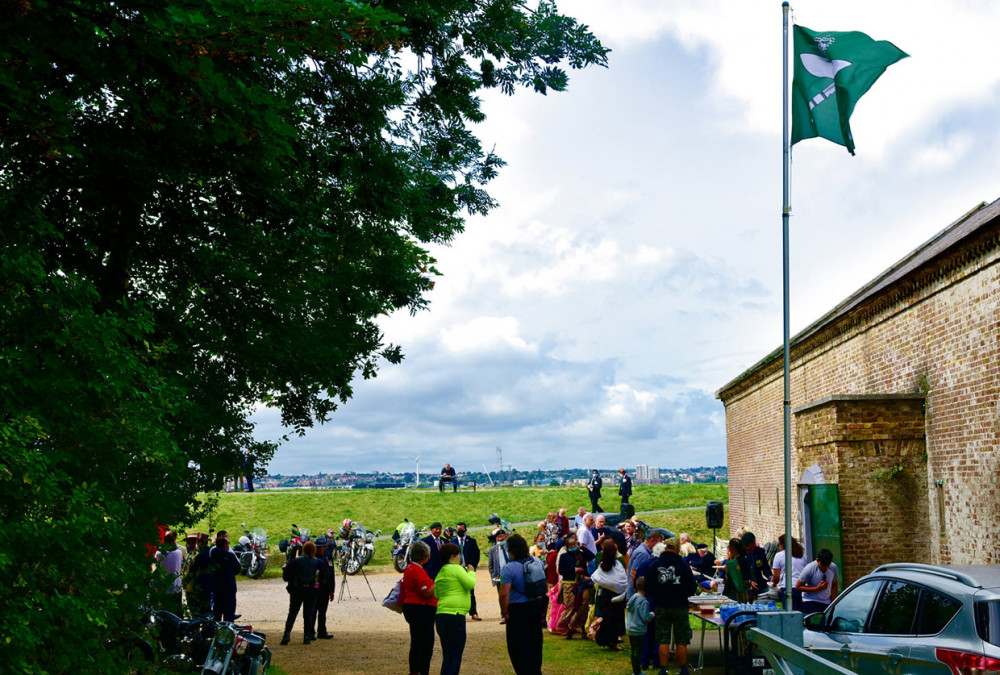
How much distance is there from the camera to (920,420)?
573 inches

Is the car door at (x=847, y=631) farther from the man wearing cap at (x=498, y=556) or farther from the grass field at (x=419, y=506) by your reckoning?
the grass field at (x=419, y=506)

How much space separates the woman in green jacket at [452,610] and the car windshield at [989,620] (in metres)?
5.67

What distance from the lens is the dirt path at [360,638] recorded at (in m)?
13.5

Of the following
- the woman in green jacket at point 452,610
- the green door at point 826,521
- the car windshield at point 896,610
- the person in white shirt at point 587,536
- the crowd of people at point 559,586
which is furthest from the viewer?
the person in white shirt at point 587,536

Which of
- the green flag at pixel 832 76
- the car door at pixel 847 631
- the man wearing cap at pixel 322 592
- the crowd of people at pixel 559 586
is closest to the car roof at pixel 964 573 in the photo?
the car door at pixel 847 631

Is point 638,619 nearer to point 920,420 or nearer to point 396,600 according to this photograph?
point 396,600

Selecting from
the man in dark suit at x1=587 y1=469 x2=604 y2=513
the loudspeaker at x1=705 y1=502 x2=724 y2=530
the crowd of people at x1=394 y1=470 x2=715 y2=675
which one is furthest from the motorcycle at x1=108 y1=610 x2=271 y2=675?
the man in dark suit at x1=587 y1=469 x2=604 y2=513

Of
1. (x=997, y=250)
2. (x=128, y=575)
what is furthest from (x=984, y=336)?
(x=128, y=575)

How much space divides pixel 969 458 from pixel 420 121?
9.39m

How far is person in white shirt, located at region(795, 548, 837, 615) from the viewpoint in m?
12.7

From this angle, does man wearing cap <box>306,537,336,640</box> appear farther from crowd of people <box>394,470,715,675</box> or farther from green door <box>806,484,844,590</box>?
green door <box>806,484,844,590</box>

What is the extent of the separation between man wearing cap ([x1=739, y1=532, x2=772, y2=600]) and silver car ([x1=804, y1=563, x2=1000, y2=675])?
590 centimetres

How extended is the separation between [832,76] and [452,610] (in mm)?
7764

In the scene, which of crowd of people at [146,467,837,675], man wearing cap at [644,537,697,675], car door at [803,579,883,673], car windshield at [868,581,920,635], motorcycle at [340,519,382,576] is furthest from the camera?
motorcycle at [340,519,382,576]
